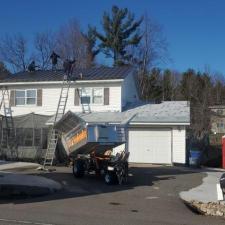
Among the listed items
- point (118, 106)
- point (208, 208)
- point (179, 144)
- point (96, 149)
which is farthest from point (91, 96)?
point (208, 208)

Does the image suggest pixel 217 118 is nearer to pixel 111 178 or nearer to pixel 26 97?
pixel 26 97

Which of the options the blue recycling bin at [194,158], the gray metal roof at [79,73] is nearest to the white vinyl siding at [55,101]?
the gray metal roof at [79,73]

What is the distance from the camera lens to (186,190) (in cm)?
1805

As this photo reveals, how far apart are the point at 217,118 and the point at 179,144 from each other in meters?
33.8

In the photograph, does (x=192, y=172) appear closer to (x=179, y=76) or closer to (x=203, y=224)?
(x=203, y=224)

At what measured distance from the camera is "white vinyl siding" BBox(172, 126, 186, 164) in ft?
95.2

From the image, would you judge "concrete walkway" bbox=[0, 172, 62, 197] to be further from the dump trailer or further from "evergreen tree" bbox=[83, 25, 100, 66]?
"evergreen tree" bbox=[83, 25, 100, 66]

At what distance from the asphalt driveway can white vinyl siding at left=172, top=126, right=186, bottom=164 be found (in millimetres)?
7817

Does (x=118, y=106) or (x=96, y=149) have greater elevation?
(x=118, y=106)

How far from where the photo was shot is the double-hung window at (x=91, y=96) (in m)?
32.4

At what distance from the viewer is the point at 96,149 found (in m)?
21.2

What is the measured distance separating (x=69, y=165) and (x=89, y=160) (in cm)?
617

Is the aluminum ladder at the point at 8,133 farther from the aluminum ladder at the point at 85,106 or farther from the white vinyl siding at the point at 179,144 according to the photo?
the white vinyl siding at the point at 179,144

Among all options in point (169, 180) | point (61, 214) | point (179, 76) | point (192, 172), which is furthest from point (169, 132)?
point (179, 76)
